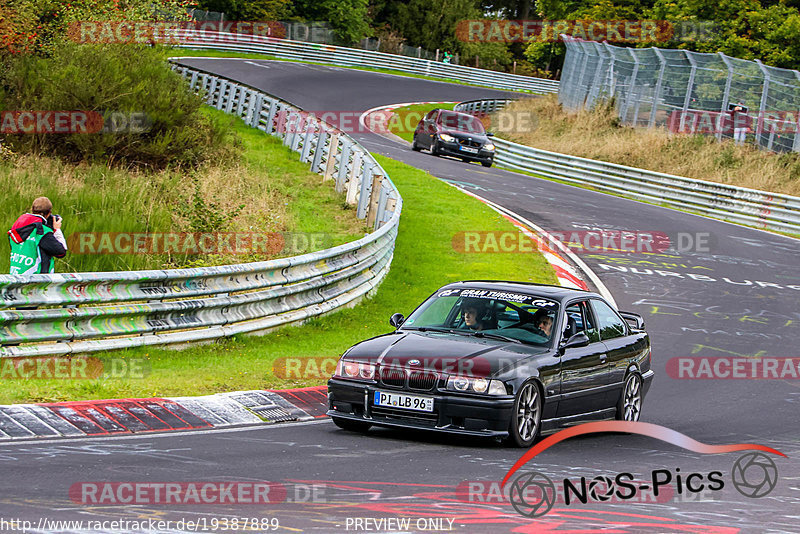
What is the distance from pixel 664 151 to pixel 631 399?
26238mm

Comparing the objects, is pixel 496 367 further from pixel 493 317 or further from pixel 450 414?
pixel 493 317

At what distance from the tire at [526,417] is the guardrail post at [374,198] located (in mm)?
12121

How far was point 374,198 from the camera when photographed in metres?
21.6

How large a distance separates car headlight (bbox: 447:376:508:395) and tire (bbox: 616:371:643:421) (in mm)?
2418

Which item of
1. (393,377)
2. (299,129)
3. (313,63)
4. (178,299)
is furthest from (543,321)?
(313,63)

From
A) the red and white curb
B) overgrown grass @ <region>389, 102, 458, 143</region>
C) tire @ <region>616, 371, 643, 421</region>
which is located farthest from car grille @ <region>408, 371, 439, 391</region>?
overgrown grass @ <region>389, 102, 458, 143</region>

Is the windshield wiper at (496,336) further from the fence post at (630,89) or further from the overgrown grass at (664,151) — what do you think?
the fence post at (630,89)

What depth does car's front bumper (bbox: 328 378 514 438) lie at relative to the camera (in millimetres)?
8875

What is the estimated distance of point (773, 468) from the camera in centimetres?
880

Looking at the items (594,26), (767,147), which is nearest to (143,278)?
(767,147)

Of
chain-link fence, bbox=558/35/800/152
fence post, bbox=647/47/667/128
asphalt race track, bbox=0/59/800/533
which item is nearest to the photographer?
asphalt race track, bbox=0/59/800/533

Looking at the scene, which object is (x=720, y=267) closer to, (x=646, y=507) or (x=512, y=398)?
(x=512, y=398)

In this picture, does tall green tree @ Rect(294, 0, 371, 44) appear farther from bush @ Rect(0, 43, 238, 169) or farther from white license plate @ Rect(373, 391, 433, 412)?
white license plate @ Rect(373, 391, 433, 412)

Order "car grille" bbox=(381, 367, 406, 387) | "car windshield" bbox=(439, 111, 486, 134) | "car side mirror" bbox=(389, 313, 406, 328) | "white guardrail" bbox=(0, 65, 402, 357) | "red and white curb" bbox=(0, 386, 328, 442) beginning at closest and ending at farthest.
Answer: "red and white curb" bbox=(0, 386, 328, 442) → "car grille" bbox=(381, 367, 406, 387) → "car side mirror" bbox=(389, 313, 406, 328) → "white guardrail" bbox=(0, 65, 402, 357) → "car windshield" bbox=(439, 111, 486, 134)
